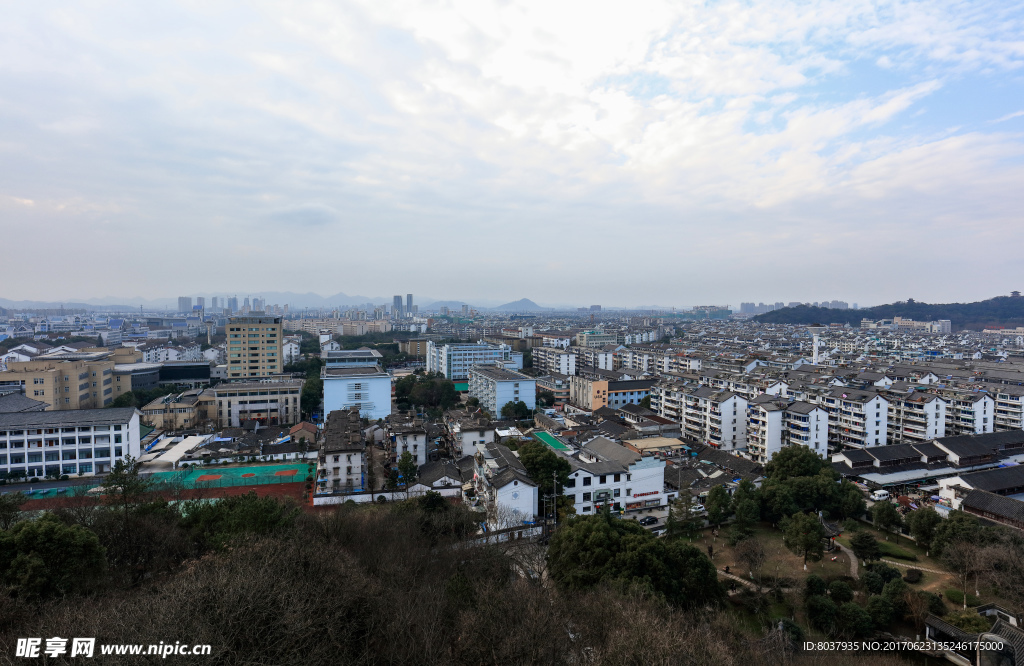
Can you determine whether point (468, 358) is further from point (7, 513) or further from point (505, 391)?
point (7, 513)

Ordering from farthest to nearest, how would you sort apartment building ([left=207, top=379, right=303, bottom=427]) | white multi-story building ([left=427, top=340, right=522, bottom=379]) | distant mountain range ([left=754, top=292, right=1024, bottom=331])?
distant mountain range ([left=754, top=292, right=1024, bottom=331])
white multi-story building ([left=427, top=340, right=522, bottom=379])
apartment building ([left=207, top=379, right=303, bottom=427])

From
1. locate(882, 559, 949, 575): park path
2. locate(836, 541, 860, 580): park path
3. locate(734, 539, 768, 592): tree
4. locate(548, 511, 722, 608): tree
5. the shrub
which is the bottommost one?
locate(836, 541, 860, 580): park path

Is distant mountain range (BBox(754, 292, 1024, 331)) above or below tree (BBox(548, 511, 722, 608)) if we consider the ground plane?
above

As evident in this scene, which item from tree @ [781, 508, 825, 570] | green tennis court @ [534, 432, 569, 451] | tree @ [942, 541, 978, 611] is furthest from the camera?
green tennis court @ [534, 432, 569, 451]

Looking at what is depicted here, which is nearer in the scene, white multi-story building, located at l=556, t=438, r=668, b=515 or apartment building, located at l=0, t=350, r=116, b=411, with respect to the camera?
white multi-story building, located at l=556, t=438, r=668, b=515

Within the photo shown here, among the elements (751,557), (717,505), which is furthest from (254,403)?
(751,557)

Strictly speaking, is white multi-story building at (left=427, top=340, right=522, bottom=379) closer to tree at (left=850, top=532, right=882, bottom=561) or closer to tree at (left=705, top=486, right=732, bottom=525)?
tree at (left=705, top=486, right=732, bottom=525)

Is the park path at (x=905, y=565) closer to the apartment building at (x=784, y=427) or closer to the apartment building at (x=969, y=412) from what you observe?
the apartment building at (x=784, y=427)

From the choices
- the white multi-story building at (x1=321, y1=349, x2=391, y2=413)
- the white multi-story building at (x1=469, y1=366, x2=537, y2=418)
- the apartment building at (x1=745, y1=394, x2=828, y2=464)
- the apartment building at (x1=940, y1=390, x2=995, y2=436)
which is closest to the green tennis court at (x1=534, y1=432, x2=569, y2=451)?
the white multi-story building at (x1=469, y1=366, x2=537, y2=418)
